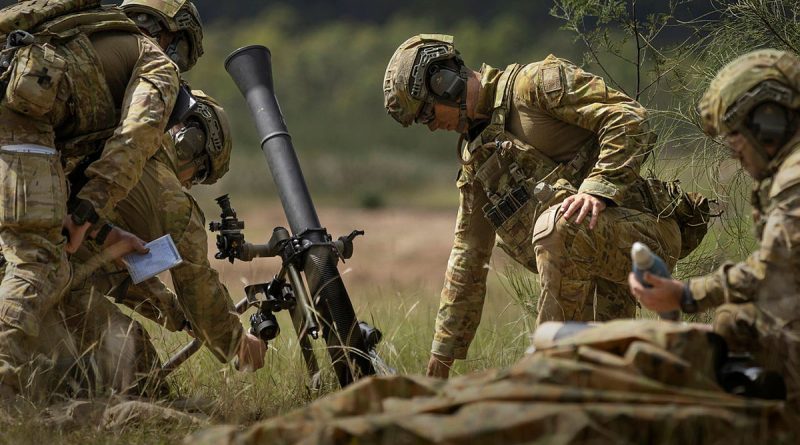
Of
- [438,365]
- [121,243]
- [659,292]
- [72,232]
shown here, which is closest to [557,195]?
[438,365]

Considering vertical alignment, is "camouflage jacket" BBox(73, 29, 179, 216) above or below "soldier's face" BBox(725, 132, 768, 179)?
above

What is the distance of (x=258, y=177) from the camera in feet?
112

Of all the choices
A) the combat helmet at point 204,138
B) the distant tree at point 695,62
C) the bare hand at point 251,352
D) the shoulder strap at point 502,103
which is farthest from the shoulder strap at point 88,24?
the distant tree at point 695,62

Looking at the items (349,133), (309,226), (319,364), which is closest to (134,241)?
(309,226)

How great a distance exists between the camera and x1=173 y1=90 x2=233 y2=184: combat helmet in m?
6.14

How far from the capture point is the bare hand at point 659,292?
3.73 m

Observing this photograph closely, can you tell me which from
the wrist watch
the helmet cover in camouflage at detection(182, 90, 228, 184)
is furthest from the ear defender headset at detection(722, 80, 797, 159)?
the helmet cover in camouflage at detection(182, 90, 228, 184)

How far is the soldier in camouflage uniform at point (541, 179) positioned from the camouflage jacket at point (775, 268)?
158 centimetres

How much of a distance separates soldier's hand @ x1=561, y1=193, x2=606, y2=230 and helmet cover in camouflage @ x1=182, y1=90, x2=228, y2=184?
1.85m

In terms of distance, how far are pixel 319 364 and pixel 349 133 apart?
1254 inches

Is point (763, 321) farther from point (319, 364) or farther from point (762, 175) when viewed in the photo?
point (319, 364)

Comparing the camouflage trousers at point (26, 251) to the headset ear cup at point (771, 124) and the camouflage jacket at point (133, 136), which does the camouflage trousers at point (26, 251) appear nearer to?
the camouflage jacket at point (133, 136)

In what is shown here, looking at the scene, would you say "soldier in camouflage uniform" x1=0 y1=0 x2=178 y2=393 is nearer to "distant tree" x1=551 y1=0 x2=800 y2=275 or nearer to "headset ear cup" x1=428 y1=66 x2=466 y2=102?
"headset ear cup" x1=428 y1=66 x2=466 y2=102

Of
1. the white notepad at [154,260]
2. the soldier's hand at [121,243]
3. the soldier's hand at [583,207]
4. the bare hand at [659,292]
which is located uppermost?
the soldier's hand at [121,243]
